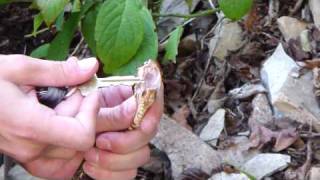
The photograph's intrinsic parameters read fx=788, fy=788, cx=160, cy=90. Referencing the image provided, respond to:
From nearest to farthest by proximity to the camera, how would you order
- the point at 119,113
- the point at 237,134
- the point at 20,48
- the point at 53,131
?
the point at 53,131 < the point at 119,113 < the point at 237,134 < the point at 20,48

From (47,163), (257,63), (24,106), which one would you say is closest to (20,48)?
(257,63)

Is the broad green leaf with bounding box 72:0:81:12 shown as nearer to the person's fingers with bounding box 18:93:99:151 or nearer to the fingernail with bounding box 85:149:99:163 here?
the fingernail with bounding box 85:149:99:163

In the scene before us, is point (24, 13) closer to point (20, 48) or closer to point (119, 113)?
point (20, 48)

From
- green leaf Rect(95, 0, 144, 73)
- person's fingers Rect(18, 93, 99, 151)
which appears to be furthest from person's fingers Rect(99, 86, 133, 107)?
green leaf Rect(95, 0, 144, 73)

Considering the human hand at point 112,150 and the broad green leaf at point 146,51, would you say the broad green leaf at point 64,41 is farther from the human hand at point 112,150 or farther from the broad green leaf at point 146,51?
the human hand at point 112,150

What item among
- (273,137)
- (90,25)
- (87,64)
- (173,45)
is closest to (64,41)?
(90,25)

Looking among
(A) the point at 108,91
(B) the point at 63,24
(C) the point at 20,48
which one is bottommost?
(C) the point at 20,48

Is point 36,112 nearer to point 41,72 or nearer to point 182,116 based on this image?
point 41,72
